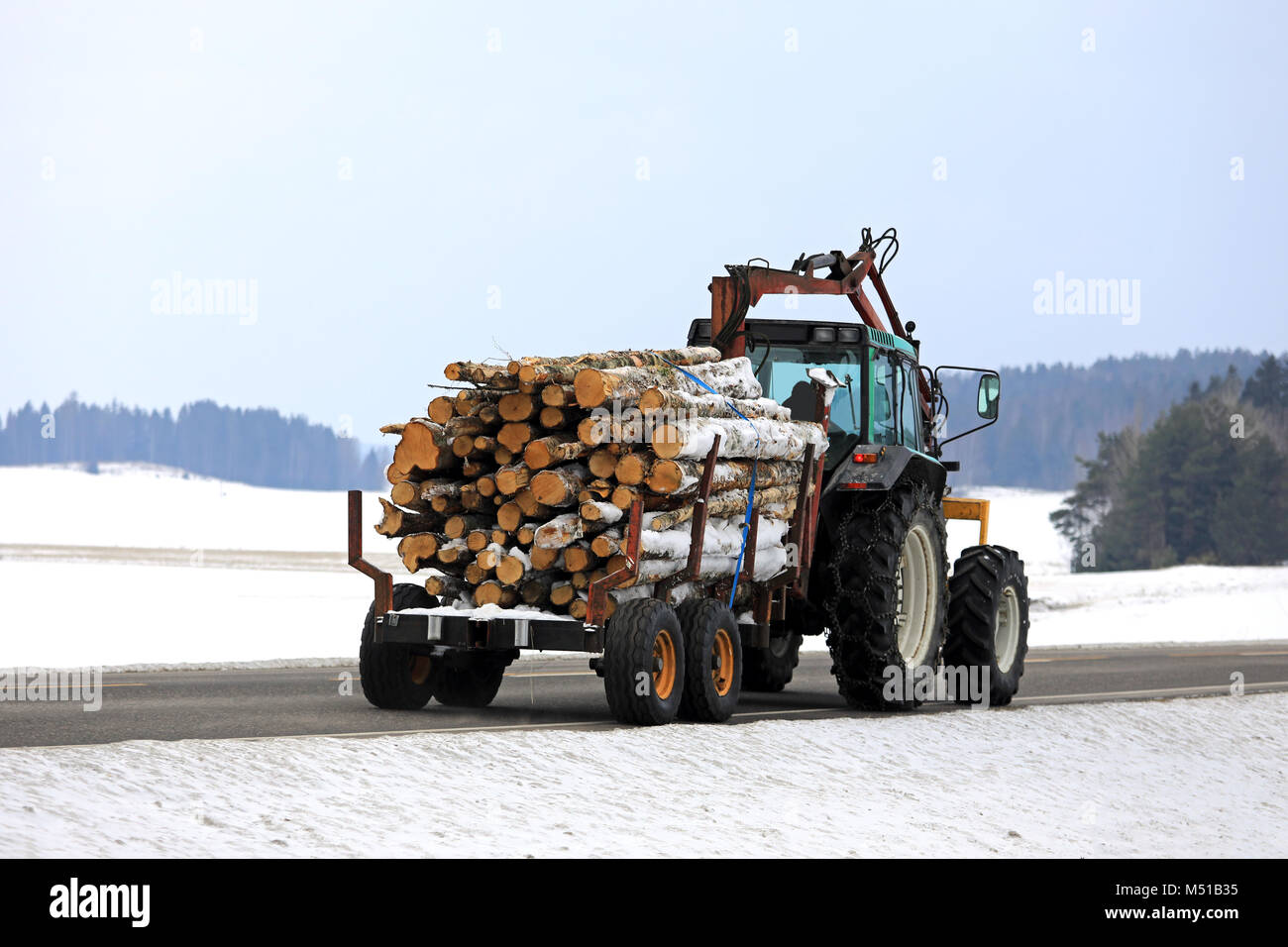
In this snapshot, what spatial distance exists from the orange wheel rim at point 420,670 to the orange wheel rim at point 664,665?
2304 mm

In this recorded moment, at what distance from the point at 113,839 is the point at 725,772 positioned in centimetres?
419

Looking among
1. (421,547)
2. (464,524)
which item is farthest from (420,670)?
(464,524)

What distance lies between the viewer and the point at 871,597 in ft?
48.1

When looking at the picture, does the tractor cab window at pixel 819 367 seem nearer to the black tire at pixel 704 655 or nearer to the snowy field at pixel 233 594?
the black tire at pixel 704 655

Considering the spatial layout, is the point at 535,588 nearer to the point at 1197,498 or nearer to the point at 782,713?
the point at 782,713

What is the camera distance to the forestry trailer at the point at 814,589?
13.0 meters

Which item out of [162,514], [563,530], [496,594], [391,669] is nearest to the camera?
[563,530]

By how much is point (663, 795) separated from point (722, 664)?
151 inches

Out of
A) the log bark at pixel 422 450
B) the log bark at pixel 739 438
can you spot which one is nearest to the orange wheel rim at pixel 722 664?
the log bark at pixel 739 438

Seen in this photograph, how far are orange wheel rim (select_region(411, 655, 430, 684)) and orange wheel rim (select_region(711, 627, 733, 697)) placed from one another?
7.80 feet

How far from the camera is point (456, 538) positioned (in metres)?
13.4

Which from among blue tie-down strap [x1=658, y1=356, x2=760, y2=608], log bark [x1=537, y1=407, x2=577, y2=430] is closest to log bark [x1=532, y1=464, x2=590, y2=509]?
log bark [x1=537, y1=407, x2=577, y2=430]

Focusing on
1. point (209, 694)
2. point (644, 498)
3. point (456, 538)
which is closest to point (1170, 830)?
point (644, 498)
